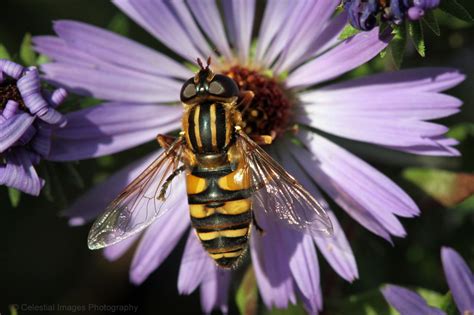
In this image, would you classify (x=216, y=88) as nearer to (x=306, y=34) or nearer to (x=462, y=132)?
(x=306, y=34)

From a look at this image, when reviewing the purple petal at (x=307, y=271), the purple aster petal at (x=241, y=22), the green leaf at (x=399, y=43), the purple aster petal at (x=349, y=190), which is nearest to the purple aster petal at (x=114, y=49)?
the purple aster petal at (x=241, y=22)

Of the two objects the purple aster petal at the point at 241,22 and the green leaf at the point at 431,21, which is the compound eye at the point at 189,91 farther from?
the green leaf at the point at 431,21

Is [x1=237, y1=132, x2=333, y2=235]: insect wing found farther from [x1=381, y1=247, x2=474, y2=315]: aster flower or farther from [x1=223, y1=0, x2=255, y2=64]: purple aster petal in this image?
[x1=223, y1=0, x2=255, y2=64]: purple aster petal

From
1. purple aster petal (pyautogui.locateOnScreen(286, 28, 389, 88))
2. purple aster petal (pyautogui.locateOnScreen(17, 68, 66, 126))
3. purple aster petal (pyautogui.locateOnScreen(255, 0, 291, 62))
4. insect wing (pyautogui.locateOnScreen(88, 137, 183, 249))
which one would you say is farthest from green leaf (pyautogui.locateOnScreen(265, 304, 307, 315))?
purple aster petal (pyautogui.locateOnScreen(17, 68, 66, 126))

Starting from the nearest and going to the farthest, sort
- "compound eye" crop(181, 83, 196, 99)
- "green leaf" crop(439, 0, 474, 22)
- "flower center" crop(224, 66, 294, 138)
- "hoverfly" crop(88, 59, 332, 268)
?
"green leaf" crop(439, 0, 474, 22) < "hoverfly" crop(88, 59, 332, 268) < "compound eye" crop(181, 83, 196, 99) < "flower center" crop(224, 66, 294, 138)

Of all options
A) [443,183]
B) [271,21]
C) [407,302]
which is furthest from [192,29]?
[407,302]
